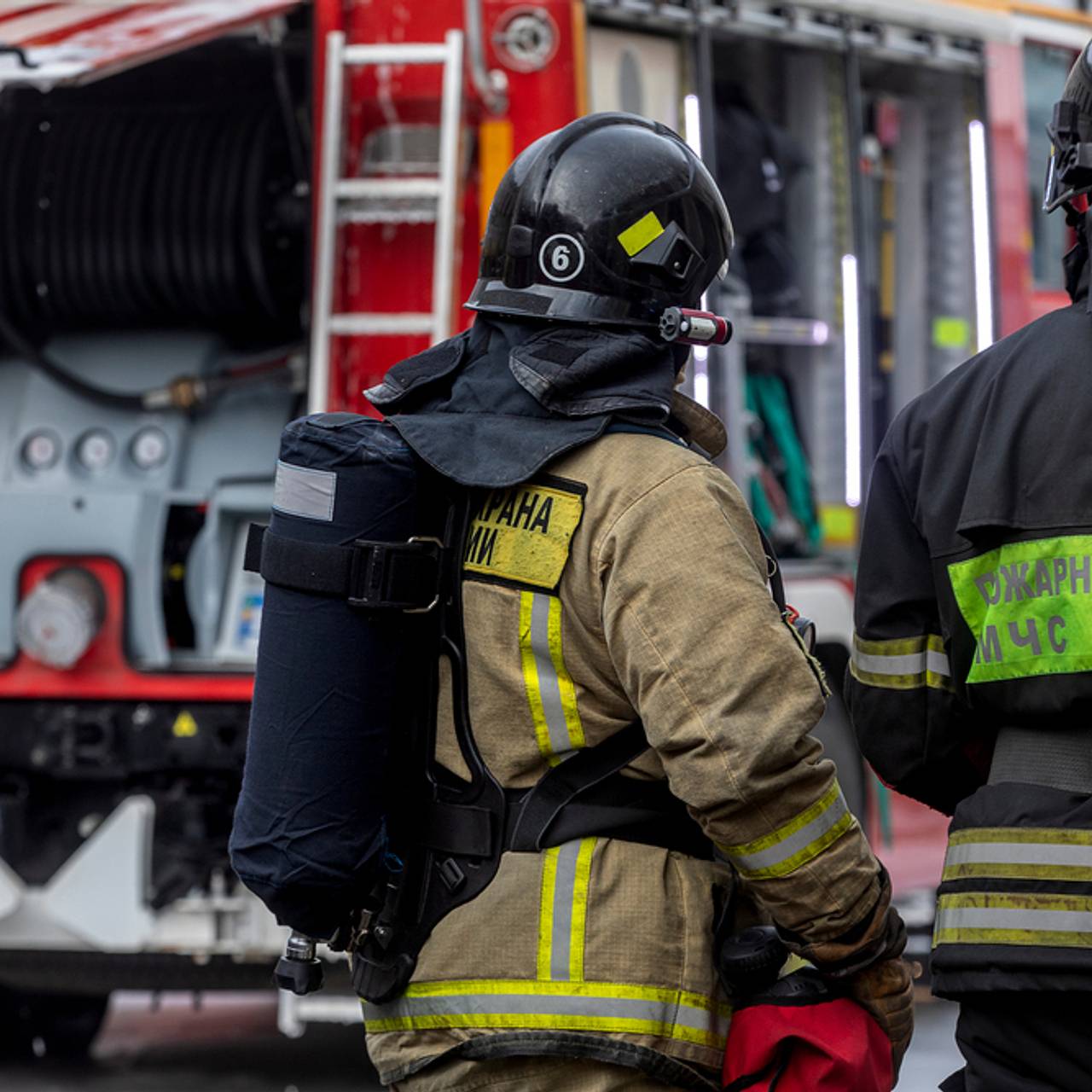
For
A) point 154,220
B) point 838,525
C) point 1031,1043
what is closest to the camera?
point 1031,1043

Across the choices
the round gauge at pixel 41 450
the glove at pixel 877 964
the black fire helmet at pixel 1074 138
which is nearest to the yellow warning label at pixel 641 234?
the black fire helmet at pixel 1074 138

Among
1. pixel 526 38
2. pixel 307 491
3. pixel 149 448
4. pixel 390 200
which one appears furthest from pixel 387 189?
pixel 307 491

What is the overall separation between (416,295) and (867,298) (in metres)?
1.65

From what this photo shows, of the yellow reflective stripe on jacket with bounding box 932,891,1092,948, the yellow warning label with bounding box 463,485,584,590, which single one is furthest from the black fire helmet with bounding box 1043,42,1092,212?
the yellow reflective stripe on jacket with bounding box 932,891,1092,948

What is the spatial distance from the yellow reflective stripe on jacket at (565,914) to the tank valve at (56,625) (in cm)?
293

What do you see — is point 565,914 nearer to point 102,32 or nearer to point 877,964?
point 877,964

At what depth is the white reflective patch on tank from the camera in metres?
2.49

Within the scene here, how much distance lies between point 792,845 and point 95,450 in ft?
11.7

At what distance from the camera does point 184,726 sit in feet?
16.9

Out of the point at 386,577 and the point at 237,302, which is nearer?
the point at 386,577

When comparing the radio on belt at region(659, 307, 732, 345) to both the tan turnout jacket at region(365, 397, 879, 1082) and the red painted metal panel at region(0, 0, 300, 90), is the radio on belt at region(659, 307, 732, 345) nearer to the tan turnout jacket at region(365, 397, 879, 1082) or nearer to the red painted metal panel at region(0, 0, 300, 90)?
the tan turnout jacket at region(365, 397, 879, 1082)

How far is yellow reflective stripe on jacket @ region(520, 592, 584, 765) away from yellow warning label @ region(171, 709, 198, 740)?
2.83 metres

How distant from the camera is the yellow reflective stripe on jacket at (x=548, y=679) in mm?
2432

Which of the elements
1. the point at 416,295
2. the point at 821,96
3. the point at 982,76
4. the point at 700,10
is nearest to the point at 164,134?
the point at 416,295
